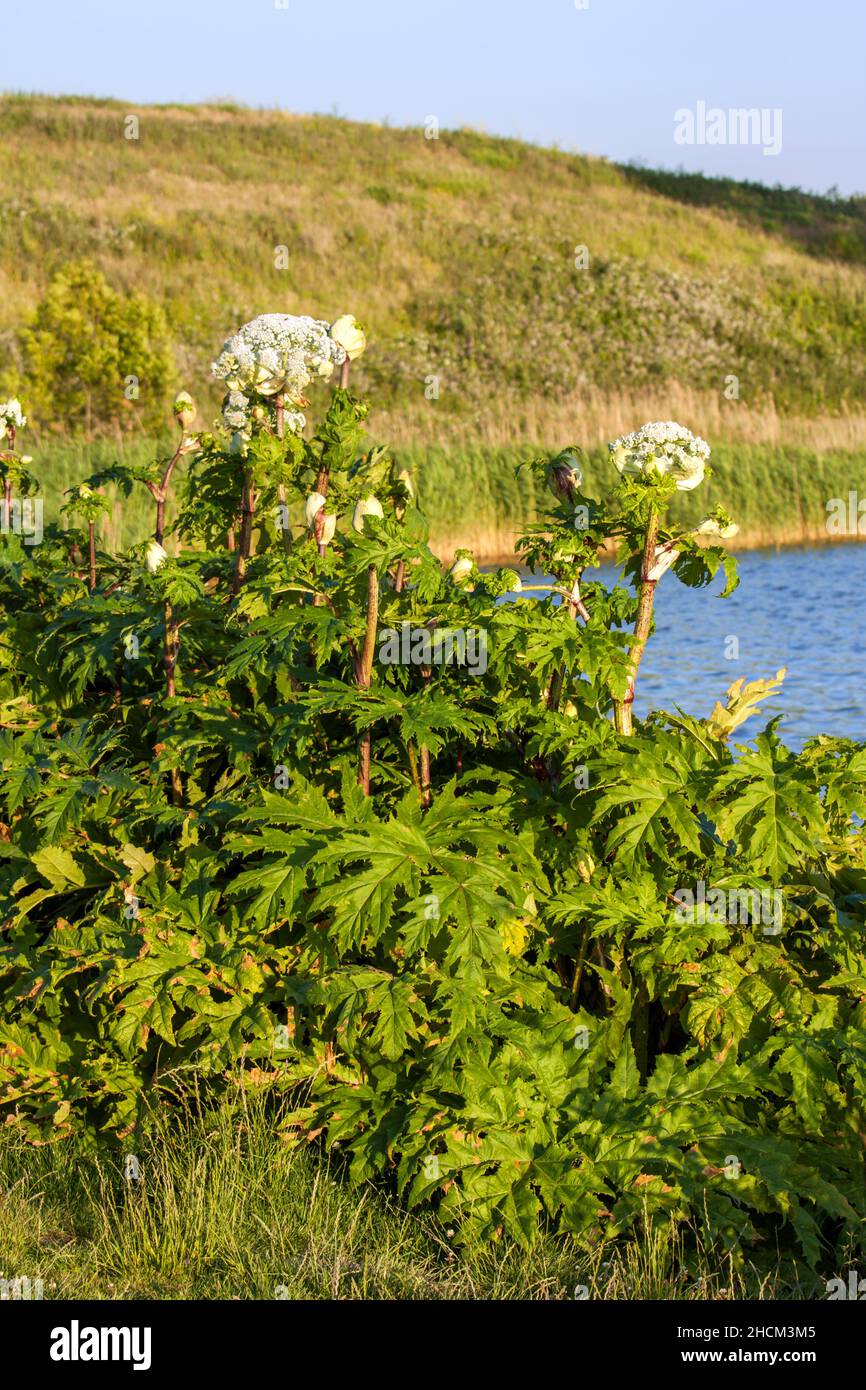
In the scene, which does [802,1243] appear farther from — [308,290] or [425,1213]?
[308,290]

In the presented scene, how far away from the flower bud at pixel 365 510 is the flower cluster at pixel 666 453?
61 centimetres

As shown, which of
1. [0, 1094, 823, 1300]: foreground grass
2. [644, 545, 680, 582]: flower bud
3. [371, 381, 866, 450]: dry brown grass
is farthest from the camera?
[371, 381, 866, 450]: dry brown grass

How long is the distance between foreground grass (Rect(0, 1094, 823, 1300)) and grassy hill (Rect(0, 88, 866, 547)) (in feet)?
72.0

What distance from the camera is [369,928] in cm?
337

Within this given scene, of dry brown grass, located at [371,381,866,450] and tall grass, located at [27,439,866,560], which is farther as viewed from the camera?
dry brown grass, located at [371,381,866,450]

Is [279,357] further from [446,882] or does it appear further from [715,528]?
[446,882]

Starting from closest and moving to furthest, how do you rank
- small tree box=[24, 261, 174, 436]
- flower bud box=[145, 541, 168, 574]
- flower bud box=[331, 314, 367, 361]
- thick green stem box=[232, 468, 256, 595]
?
flower bud box=[331, 314, 367, 361] → flower bud box=[145, 541, 168, 574] → thick green stem box=[232, 468, 256, 595] → small tree box=[24, 261, 174, 436]

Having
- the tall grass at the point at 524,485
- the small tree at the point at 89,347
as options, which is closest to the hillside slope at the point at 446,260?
the small tree at the point at 89,347

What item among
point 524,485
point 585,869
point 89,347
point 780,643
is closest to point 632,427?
point 524,485

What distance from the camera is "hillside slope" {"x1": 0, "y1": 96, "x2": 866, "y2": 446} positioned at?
119 ft

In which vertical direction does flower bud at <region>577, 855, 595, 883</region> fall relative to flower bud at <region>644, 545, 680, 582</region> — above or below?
below

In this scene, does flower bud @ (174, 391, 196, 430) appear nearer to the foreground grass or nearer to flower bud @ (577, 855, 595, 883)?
flower bud @ (577, 855, 595, 883)

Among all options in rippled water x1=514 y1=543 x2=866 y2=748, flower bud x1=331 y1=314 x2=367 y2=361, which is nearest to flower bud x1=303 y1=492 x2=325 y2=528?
flower bud x1=331 y1=314 x2=367 y2=361

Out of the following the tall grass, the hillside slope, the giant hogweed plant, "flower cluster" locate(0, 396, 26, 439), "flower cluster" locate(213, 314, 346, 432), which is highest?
the hillside slope
